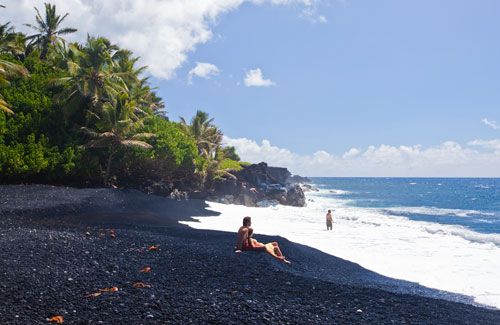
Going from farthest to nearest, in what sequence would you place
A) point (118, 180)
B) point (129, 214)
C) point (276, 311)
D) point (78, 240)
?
point (118, 180) < point (129, 214) < point (78, 240) < point (276, 311)

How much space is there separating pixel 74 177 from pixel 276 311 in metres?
23.5

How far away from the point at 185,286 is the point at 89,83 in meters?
23.4

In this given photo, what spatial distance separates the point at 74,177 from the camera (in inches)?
1034

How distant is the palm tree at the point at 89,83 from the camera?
26625 millimetres

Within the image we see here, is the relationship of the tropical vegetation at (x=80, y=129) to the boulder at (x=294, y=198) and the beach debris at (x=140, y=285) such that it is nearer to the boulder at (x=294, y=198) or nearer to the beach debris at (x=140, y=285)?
the boulder at (x=294, y=198)

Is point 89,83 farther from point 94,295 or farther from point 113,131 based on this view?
point 94,295

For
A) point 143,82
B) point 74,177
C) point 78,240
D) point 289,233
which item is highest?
point 143,82

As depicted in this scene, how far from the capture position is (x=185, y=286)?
7660mm

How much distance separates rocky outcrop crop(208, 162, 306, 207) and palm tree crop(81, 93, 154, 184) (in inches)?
508

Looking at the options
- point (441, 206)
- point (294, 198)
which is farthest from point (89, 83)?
point (441, 206)

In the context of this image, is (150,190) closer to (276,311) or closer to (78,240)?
(78,240)

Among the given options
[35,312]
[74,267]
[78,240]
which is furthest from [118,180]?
[35,312]

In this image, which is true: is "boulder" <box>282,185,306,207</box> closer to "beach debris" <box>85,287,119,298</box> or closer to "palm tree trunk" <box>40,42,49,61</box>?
"palm tree trunk" <box>40,42,49,61</box>

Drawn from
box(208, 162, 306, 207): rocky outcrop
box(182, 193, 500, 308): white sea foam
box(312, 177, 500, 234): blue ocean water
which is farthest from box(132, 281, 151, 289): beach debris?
box(312, 177, 500, 234): blue ocean water
